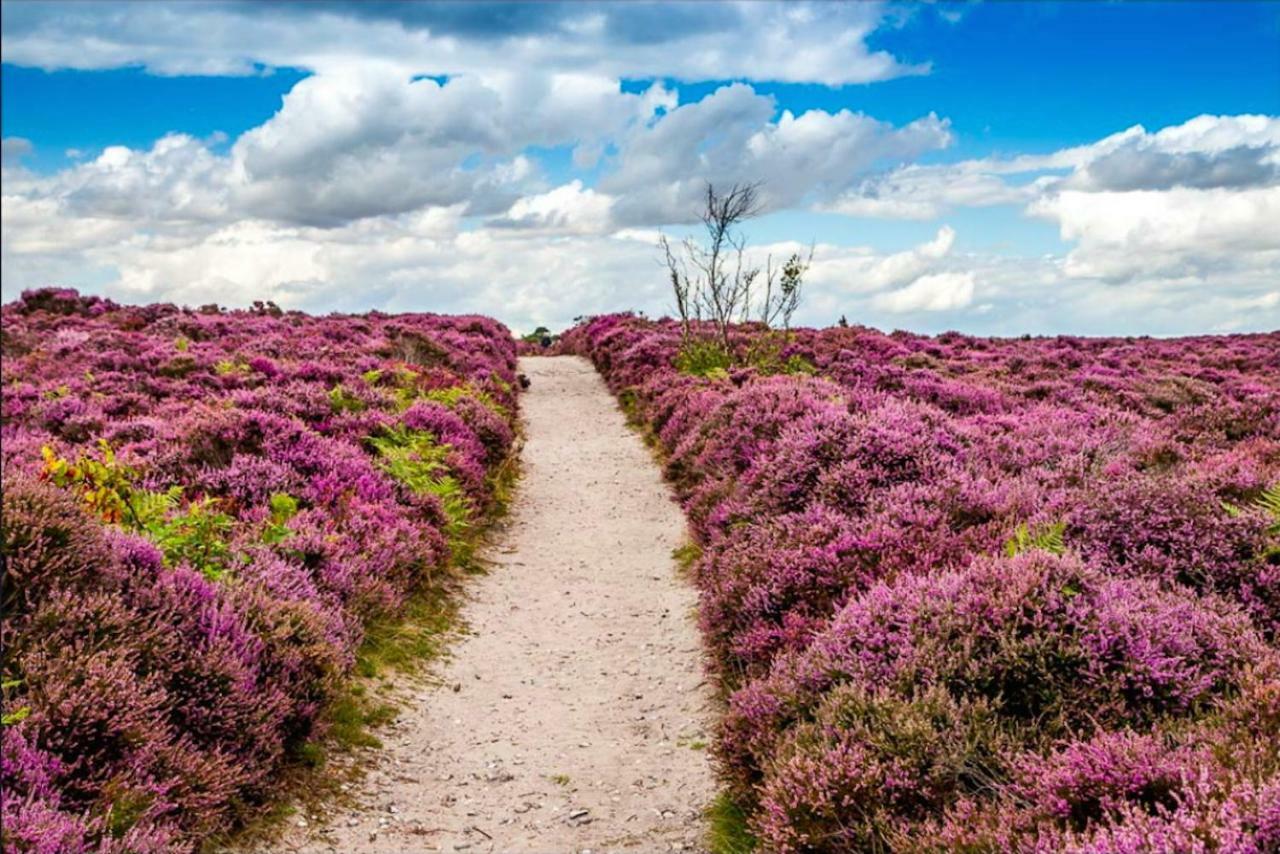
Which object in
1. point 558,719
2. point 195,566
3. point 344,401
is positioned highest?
point 344,401

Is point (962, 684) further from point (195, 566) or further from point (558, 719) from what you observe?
point (195, 566)

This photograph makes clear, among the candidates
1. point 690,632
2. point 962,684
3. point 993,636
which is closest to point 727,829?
point 962,684

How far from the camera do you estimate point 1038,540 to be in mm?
7105

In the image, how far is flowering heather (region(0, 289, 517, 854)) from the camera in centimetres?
484

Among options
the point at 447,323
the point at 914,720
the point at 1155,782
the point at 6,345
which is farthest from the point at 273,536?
the point at 447,323

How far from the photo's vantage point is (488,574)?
1199 cm

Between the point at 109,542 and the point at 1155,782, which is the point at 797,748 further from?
the point at 109,542

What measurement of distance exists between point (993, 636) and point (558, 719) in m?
4.04

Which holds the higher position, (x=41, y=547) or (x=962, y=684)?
(x=41, y=547)

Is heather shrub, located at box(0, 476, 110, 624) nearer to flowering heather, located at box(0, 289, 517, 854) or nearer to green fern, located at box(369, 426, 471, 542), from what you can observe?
flowering heather, located at box(0, 289, 517, 854)

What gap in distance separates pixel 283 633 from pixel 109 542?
1307mm

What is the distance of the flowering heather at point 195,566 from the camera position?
484 cm

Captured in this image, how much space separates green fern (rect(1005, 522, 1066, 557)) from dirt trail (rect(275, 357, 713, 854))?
285 centimetres

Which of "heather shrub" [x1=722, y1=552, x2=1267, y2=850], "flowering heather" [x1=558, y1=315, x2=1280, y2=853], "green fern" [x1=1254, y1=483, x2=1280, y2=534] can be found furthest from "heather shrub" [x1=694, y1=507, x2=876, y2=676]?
"green fern" [x1=1254, y1=483, x2=1280, y2=534]
